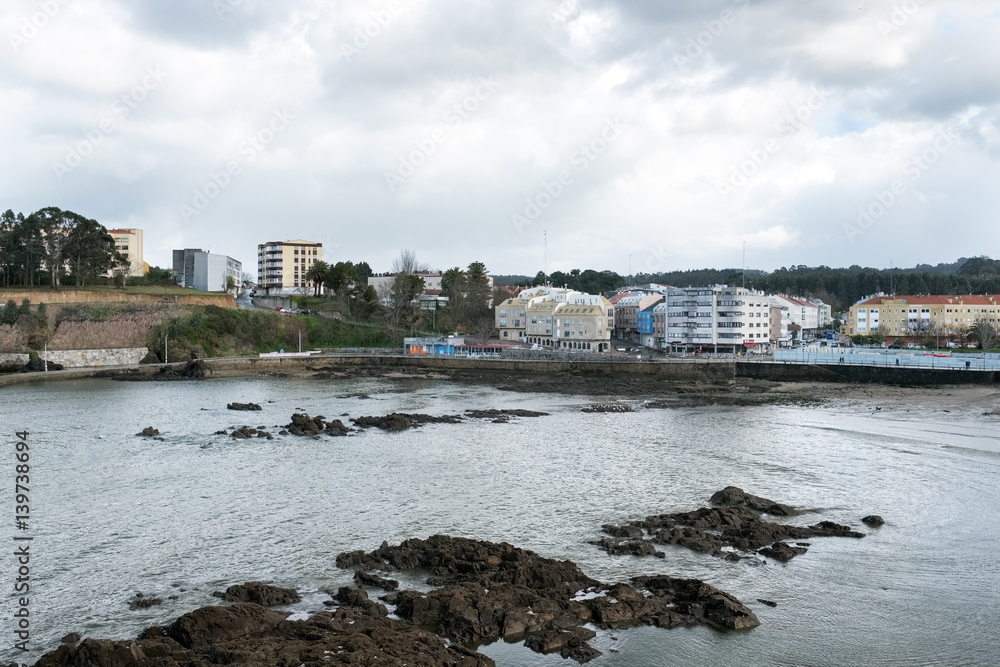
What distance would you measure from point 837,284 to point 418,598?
13118cm

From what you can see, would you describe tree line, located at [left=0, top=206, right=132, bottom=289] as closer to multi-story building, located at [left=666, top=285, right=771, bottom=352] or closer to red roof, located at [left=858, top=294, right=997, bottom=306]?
multi-story building, located at [left=666, top=285, right=771, bottom=352]

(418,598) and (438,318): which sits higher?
(438,318)

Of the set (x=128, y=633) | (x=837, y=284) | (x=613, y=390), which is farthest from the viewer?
(x=837, y=284)

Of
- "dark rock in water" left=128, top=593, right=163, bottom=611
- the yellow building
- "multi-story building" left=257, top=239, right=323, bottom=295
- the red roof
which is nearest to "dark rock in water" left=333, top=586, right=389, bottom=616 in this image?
"dark rock in water" left=128, top=593, right=163, bottom=611

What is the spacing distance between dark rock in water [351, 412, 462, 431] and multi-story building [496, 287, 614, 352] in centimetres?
3685

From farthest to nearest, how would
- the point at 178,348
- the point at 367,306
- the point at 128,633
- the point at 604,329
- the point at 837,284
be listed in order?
the point at 837,284
the point at 367,306
the point at 604,329
the point at 178,348
the point at 128,633

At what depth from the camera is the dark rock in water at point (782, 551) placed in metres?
14.5

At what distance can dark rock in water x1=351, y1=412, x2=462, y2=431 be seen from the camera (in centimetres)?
3036

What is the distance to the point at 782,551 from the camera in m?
14.6

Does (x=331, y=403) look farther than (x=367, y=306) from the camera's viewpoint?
No

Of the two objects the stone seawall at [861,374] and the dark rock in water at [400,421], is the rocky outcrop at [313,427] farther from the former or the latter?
the stone seawall at [861,374]

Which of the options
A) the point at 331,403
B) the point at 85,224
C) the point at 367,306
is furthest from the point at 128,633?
the point at 367,306

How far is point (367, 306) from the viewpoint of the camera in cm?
7706

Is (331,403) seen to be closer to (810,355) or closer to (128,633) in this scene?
(128,633)
